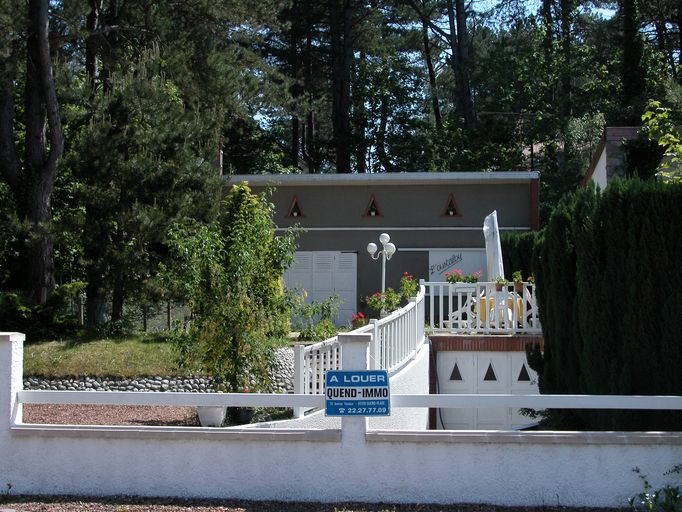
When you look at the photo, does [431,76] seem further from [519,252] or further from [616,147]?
[616,147]

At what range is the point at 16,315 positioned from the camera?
54.5 feet

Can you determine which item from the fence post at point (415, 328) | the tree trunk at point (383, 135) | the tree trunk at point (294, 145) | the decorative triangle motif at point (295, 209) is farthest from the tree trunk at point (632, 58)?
the fence post at point (415, 328)

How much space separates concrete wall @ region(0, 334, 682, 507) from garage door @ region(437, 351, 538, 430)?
7.64m

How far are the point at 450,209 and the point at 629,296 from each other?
1578cm

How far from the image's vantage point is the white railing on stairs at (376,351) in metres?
9.13

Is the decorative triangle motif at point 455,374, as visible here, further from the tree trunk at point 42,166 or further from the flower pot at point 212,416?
Answer: the tree trunk at point 42,166

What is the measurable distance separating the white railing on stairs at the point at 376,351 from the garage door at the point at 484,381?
4.68ft

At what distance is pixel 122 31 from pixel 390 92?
792 inches

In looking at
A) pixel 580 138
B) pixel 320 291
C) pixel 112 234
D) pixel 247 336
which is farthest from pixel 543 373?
pixel 580 138

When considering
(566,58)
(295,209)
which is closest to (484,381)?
(295,209)

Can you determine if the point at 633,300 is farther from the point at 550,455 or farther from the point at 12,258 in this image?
the point at 12,258

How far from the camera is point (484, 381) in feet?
47.2

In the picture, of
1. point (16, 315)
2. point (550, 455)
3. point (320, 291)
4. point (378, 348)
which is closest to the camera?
point (550, 455)

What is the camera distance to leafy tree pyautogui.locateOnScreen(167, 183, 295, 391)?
9.78 m
